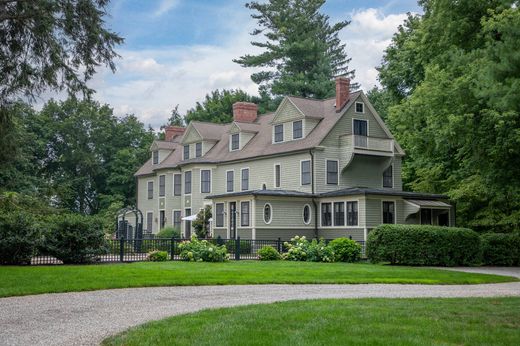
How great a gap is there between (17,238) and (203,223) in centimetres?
1939

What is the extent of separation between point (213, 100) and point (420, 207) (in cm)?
3923

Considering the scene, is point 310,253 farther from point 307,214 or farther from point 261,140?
point 261,140

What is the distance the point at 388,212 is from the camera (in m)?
36.3

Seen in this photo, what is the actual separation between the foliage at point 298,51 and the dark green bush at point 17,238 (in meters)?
40.2

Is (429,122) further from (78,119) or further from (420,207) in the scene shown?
(78,119)

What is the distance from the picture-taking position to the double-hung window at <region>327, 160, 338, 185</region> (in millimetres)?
38406

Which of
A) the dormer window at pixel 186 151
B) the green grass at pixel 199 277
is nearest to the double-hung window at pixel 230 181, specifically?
the dormer window at pixel 186 151

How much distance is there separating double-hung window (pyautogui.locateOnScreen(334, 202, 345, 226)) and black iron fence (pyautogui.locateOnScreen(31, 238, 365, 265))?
410cm

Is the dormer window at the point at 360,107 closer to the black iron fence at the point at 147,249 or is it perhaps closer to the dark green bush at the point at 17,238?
the black iron fence at the point at 147,249

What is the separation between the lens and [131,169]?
219 feet

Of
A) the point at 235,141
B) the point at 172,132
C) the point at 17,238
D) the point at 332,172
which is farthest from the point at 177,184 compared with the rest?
the point at 17,238

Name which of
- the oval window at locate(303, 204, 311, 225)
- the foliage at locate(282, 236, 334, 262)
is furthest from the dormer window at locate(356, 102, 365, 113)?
the foliage at locate(282, 236, 334, 262)

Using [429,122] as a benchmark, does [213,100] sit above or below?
above

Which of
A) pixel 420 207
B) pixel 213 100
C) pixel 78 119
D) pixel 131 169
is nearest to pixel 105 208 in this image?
pixel 131 169
